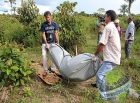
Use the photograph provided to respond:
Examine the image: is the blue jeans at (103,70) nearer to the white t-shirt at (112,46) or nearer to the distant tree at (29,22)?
the white t-shirt at (112,46)

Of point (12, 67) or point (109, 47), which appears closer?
point (12, 67)

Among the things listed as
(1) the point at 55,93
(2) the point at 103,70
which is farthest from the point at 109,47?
(1) the point at 55,93

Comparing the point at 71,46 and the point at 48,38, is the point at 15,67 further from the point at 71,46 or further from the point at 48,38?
the point at 71,46

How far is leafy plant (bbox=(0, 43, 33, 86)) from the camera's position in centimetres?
402

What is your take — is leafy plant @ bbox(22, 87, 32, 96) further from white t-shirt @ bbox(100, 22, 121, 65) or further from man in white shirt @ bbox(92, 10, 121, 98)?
white t-shirt @ bbox(100, 22, 121, 65)

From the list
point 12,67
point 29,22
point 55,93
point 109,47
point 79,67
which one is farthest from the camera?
point 29,22

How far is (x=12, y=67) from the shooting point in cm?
399

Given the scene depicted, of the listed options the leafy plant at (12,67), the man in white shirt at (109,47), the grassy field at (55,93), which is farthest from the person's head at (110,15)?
the leafy plant at (12,67)

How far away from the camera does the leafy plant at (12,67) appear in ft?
13.2

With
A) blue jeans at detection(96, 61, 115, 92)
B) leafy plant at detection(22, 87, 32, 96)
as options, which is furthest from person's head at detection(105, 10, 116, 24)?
leafy plant at detection(22, 87, 32, 96)

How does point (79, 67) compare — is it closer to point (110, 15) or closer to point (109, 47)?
point (109, 47)

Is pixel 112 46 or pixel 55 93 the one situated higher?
pixel 112 46

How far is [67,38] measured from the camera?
8633mm

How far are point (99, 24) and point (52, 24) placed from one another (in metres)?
4.23
